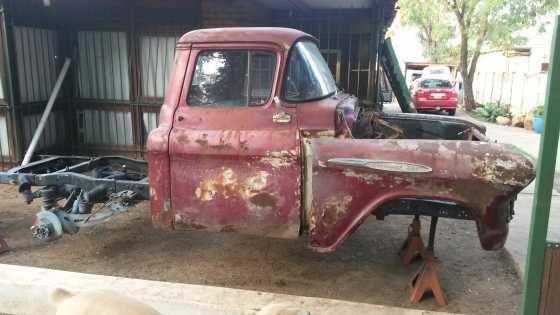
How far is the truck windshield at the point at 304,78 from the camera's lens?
12.6ft

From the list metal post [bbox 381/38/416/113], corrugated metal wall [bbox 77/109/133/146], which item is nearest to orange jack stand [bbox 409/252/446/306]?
metal post [bbox 381/38/416/113]

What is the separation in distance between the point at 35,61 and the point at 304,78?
5.58 metres

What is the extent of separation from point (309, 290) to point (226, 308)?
1277mm

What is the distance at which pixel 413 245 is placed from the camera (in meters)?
4.48

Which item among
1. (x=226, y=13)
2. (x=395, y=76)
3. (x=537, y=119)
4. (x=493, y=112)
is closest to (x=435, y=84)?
(x=493, y=112)

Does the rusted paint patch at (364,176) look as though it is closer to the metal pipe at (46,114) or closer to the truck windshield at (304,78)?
the truck windshield at (304,78)

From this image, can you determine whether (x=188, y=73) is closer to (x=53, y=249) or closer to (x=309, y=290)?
(x=309, y=290)

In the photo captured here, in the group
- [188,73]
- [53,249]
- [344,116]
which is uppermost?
[188,73]

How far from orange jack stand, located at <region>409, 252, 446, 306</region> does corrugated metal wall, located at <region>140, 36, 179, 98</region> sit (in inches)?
213

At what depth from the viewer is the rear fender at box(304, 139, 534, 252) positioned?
10.7 ft

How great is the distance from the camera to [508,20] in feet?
64.6

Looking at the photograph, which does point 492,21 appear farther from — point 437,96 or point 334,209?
point 334,209

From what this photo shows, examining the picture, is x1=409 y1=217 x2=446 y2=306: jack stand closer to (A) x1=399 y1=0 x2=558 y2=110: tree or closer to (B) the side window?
(B) the side window

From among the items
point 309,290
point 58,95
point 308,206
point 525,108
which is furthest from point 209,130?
point 525,108
